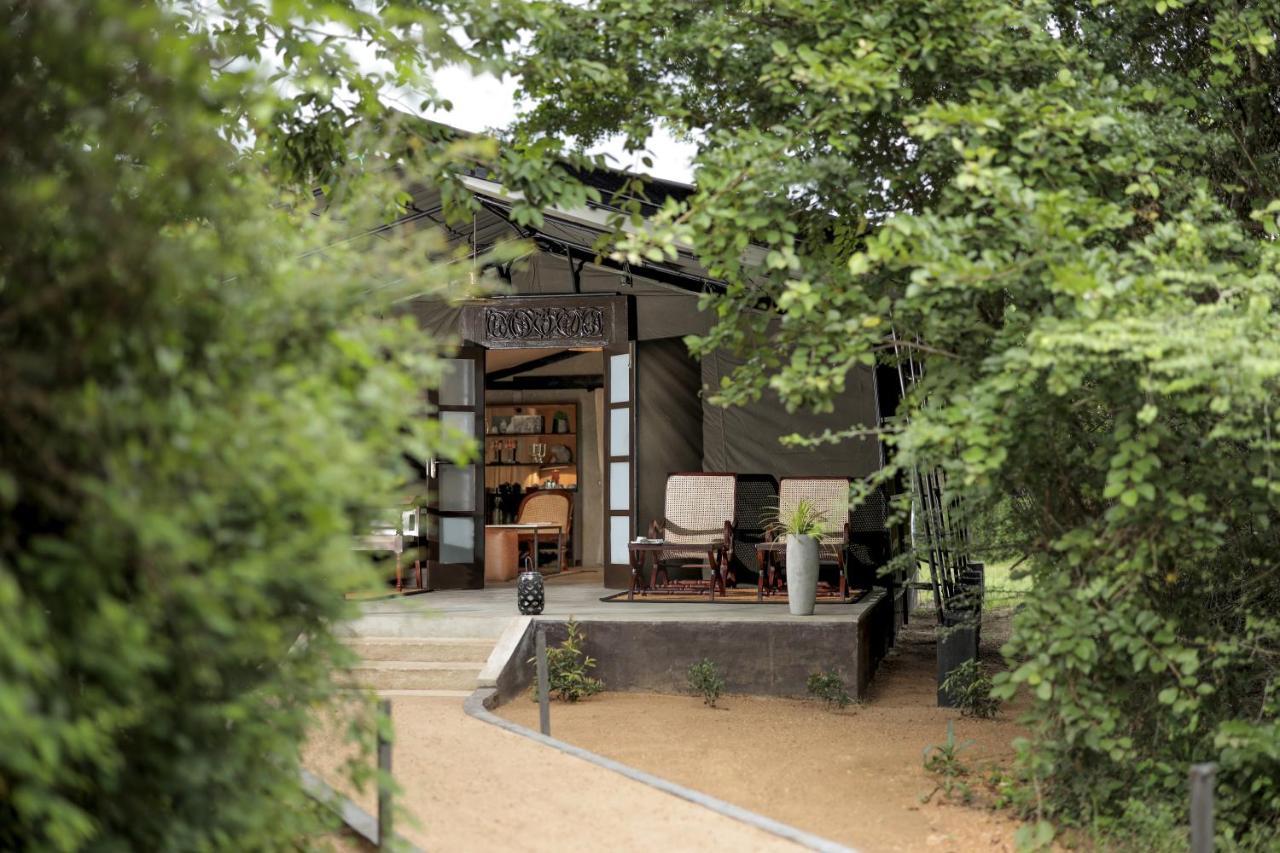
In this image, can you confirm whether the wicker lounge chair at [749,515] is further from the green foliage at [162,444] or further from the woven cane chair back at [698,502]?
the green foliage at [162,444]

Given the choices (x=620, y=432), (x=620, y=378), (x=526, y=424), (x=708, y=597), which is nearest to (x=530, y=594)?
(x=708, y=597)

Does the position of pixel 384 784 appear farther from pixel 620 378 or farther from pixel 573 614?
pixel 620 378

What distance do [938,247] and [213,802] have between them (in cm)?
276

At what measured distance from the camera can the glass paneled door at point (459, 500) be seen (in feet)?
32.6

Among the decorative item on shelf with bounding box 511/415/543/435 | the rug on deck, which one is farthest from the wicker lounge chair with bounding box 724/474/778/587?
the decorative item on shelf with bounding box 511/415/543/435

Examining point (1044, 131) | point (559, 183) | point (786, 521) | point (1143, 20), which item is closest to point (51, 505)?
point (559, 183)

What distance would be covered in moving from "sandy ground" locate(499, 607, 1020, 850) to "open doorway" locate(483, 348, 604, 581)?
5.84 metres

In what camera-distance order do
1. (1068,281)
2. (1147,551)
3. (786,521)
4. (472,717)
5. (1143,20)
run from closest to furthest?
(1068,281) → (1147,551) → (1143,20) → (472,717) → (786,521)

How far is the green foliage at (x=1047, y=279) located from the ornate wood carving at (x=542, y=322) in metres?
4.48

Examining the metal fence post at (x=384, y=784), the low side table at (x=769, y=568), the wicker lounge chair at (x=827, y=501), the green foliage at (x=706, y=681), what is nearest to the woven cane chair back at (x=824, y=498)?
the wicker lounge chair at (x=827, y=501)

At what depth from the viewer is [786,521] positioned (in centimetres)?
841

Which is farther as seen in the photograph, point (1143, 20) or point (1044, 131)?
point (1143, 20)

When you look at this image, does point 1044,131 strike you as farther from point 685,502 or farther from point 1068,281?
point 685,502

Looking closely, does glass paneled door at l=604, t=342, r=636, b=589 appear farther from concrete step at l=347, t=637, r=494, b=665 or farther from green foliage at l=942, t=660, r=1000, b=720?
green foliage at l=942, t=660, r=1000, b=720
